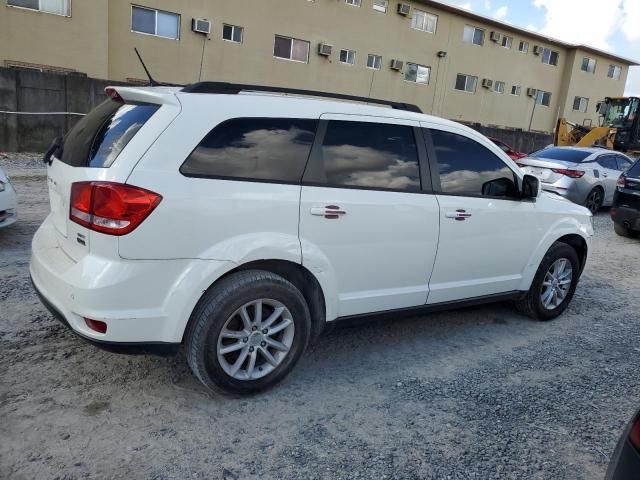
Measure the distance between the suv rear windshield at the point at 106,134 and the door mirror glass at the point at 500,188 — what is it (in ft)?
8.52

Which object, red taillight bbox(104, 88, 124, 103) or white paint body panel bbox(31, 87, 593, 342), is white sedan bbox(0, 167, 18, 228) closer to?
white paint body panel bbox(31, 87, 593, 342)

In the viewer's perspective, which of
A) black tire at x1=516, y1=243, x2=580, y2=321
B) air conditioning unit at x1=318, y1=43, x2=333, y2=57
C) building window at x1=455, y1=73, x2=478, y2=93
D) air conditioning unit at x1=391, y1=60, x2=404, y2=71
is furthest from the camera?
building window at x1=455, y1=73, x2=478, y2=93

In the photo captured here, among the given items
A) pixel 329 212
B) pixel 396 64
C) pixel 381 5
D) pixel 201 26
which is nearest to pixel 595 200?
pixel 329 212

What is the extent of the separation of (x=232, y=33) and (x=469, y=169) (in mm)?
18801

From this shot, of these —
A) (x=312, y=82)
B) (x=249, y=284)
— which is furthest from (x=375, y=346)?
(x=312, y=82)

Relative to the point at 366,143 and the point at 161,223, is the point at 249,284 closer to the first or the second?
the point at 161,223

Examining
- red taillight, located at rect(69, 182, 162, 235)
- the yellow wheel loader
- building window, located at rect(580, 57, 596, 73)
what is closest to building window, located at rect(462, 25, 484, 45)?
the yellow wheel loader

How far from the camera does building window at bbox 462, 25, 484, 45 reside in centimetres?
2805

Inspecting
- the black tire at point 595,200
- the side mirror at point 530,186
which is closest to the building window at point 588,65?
the black tire at point 595,200

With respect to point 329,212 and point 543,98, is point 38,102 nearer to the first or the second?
point 329,212

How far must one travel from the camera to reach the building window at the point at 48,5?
53.7ft

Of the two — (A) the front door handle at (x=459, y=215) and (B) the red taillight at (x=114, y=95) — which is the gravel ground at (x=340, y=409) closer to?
(A) the front door handle at (x=459, y=215)

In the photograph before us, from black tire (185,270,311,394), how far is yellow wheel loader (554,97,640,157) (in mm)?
19779

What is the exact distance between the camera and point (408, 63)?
2598 centimetres
